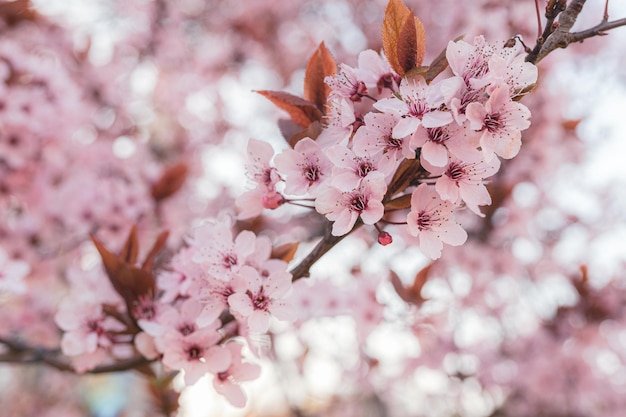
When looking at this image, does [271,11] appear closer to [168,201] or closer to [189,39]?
[189,39]

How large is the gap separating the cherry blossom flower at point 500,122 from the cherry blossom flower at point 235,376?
62 centimetres

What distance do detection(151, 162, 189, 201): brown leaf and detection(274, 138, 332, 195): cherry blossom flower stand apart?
1.20 meters

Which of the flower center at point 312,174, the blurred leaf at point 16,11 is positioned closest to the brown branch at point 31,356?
the flower center at point 312,174

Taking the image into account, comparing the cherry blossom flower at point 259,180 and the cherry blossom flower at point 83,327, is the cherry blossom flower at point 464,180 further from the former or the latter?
the cherry blossom flower at point 83,327

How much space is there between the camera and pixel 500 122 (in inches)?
31.2

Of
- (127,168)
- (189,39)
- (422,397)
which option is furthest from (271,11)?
(422,397)

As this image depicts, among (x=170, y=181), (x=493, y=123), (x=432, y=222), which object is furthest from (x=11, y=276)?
(x=493, y=123)

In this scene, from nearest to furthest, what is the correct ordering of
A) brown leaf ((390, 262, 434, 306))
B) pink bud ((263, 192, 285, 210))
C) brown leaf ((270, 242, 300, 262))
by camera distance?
pink bud ((263, 192, 285, 210))
brown leaf ((270, 242, 300, 262))
brown leaf ((390, 262, 434, 306))

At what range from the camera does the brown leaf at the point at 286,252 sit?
1.11 metres

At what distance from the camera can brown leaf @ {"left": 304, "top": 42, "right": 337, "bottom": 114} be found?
3.45 ft

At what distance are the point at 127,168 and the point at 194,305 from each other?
174 centimetres

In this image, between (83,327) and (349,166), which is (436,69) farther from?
(83,327)

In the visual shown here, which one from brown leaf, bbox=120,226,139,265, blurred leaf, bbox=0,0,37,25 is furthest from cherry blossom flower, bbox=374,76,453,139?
blurred leaf, bbox=0,0,37,25

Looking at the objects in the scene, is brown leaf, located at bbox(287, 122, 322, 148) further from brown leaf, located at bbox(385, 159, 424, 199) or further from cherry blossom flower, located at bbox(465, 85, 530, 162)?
cherry blossom flower, located at bbox(465, 85, 530, 162)
